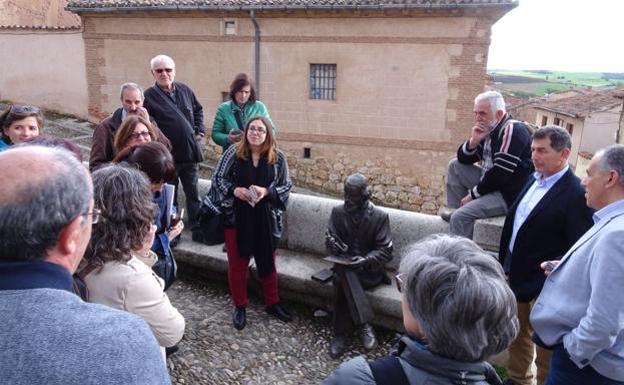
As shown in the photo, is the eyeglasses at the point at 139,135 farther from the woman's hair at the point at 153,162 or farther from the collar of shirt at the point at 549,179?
the collar of shirt at the point at 549,179

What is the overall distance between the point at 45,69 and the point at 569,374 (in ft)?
59.1

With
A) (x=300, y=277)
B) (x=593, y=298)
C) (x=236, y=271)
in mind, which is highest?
(x=593, y=298)

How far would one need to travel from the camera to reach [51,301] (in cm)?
105

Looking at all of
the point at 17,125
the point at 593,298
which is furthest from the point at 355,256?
the point at 17,125

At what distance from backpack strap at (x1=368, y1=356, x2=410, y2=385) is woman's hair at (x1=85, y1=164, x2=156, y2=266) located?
1.20 metres

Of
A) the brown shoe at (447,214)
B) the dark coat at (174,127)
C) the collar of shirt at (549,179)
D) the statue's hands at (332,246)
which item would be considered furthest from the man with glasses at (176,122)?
the collar of shirt at (549,179)

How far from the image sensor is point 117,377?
1.03 meters

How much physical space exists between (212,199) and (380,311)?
1627 millimetres

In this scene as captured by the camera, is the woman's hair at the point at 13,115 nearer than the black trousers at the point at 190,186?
Yes

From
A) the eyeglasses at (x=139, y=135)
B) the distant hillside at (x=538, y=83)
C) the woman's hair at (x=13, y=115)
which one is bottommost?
the eyeglasses at (x=139, y=135)

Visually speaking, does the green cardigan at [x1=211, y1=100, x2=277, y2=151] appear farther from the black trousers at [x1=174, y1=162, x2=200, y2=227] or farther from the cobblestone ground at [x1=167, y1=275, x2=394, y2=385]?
the cobblestone ground at [x1=167, y1=275, x2=394, y2=385]

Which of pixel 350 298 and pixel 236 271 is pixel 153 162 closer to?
pixel 236 271

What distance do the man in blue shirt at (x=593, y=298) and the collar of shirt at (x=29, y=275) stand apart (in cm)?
204

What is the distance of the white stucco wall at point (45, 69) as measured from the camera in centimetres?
1540
